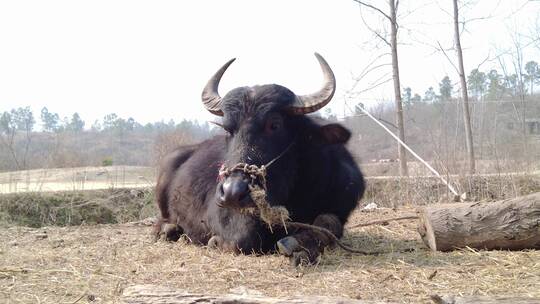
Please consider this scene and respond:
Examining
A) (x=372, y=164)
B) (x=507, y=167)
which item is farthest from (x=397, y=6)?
(x=507, y=167)

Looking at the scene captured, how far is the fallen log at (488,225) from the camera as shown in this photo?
4.24 meters

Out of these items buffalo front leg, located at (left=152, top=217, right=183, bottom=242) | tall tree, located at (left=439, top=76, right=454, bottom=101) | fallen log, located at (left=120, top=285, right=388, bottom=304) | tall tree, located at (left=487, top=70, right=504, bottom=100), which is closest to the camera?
fallen log, located at (left=120, top=285, right=388, bottom=304)

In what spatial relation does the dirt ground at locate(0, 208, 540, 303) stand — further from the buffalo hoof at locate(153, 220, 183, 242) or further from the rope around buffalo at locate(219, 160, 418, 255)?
the buffalo hoof at locate(153, 220, 183, 242)

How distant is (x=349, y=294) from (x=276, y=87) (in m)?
2.42

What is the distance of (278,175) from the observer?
4527mm

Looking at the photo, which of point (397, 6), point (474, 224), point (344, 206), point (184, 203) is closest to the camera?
point (474, 224)

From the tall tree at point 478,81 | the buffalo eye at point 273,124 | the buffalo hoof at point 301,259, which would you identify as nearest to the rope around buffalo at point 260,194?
the buffalo hoof at point 301,259

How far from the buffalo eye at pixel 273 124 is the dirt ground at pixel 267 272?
3.83 ft

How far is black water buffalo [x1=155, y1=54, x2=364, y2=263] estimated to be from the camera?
438cm

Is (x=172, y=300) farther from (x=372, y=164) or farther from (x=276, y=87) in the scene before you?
(x=372, y=164)

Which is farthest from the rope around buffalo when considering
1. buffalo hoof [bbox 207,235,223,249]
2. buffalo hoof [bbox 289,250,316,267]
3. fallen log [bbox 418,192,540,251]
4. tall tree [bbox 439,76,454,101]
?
tall tree [bbox 439,76,454,101]

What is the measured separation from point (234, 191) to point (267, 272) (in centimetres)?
68

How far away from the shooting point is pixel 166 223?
6566 millimetres

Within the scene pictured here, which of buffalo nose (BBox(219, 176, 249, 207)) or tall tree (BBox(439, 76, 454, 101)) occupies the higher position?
tall tree (BBox(439, 76, 454, 101))
